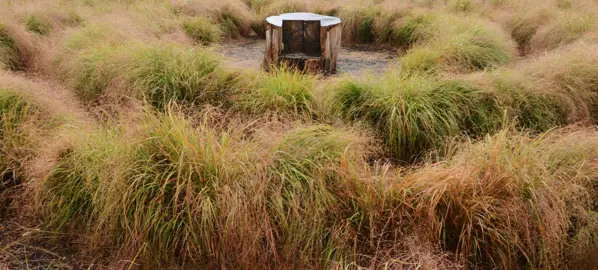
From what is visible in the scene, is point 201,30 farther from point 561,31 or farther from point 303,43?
point 561,31

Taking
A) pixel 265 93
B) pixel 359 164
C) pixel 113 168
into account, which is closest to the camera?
pixel 113 168

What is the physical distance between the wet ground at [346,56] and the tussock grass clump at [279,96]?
1730 millimetres

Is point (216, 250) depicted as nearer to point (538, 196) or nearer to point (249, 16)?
point (538, 196)

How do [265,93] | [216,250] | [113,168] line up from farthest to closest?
[265,93] < [113,168] < [216,250]

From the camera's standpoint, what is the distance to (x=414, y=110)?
3.40 m

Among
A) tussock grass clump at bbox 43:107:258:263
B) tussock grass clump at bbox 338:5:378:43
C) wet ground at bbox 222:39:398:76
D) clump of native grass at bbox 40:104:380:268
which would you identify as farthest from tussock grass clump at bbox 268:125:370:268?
tussock grass clump at bbox 338:5:378:43

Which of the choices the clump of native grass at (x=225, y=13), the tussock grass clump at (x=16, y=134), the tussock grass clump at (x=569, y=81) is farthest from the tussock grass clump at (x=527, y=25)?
the tussock grass clump at (x=16, y=134)

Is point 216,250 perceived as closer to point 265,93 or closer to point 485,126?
point 265,93

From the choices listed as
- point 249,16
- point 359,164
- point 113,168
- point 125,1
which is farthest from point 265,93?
point 125,1

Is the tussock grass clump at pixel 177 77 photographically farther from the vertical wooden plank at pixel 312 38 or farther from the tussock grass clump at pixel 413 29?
the tussock grass clump at pixel 413 29

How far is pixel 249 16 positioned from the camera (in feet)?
24.2

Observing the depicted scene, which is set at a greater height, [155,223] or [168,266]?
[155,223]

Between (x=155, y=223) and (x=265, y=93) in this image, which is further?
(x=265, y=93)

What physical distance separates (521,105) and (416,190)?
1596 millimetres
